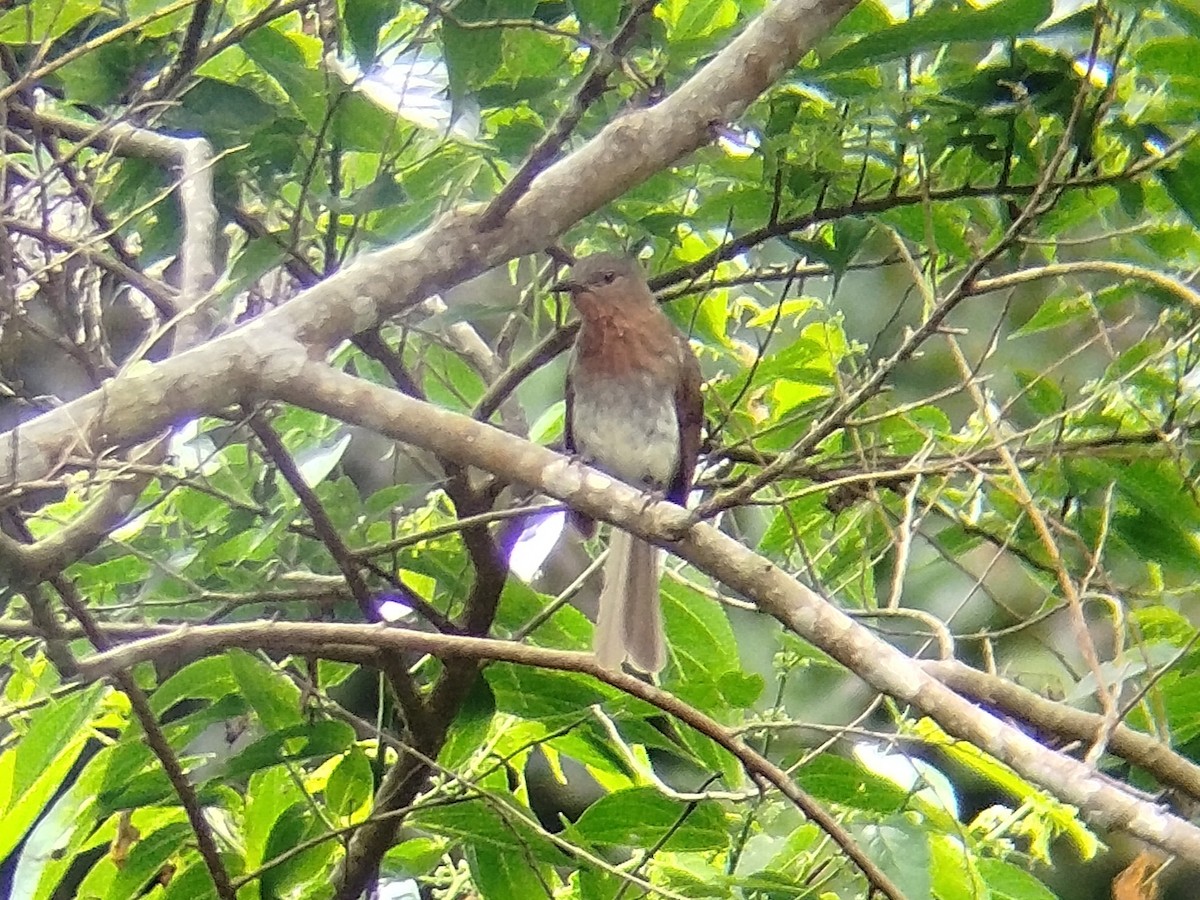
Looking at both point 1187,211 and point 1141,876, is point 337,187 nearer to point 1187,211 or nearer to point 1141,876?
point 1187,211

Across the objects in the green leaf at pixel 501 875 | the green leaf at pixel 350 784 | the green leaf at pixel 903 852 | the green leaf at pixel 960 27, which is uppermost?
the green leaf at pixel 960 27

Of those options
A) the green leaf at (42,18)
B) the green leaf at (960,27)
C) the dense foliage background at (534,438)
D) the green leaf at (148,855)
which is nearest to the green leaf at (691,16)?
the dense foliage background at (534,438)

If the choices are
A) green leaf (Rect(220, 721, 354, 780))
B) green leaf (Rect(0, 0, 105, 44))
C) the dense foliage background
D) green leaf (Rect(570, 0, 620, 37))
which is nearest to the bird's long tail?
the dense foliage background

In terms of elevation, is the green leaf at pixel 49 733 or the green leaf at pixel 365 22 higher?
the green leaf at pixel 365 22

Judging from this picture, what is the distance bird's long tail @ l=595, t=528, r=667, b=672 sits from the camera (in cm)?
194

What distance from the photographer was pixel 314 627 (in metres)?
1.39

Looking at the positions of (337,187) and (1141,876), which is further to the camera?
(1141,876)

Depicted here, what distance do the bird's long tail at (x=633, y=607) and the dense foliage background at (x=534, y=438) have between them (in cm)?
5

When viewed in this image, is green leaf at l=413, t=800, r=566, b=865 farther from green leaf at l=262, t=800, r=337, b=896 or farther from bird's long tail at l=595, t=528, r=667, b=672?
bird's long tail at l=595, t=528, r=667, b=672

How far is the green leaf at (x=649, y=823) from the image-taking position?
165 cm

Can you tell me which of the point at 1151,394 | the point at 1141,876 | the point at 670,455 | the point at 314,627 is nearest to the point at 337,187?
the point at 314,627

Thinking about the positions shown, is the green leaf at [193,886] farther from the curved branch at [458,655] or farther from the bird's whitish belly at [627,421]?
the bird's whitish belly at [627,421]

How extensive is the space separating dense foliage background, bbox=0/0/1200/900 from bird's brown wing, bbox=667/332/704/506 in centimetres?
46

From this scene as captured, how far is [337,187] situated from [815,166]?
568 millimetres
